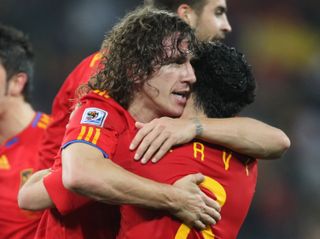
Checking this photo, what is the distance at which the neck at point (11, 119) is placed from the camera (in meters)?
4.34

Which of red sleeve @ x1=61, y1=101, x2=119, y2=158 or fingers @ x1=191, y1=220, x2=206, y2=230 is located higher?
red sleeve @ x1=61, y1=101, x2=119, y2=158

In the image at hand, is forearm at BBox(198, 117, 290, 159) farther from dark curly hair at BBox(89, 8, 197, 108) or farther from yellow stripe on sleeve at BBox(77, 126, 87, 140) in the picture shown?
yellow stripe on sleeve at BBox(77, 126, 87, 140)

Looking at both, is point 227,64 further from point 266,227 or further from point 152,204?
point 266,227

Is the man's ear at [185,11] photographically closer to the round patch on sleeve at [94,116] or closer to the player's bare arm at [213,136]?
the player's bare arm at [213,136]

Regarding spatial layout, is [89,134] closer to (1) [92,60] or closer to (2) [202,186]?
(2) [202,186]

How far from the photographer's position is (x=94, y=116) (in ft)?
9.12

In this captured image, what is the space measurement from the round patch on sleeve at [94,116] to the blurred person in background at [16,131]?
1.25 metres

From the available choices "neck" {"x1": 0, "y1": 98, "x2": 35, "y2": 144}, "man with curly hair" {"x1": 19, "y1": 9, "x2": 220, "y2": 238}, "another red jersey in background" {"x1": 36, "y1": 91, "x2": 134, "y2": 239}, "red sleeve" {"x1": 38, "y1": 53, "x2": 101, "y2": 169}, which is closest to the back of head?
"red sleeve" {"x1": 38, "y1": 53, "x2": 101, "y2": 169}

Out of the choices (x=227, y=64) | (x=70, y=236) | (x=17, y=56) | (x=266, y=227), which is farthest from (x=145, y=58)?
(x=266, y=227)

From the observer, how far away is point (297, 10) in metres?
9.34

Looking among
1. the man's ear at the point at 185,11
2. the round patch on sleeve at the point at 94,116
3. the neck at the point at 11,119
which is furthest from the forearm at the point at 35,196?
the man's ear at the point at 185,11

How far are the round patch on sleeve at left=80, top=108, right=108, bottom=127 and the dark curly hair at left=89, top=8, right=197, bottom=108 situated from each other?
13 cm

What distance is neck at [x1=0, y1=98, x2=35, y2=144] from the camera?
4336mm

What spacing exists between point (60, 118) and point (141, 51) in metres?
1.29
